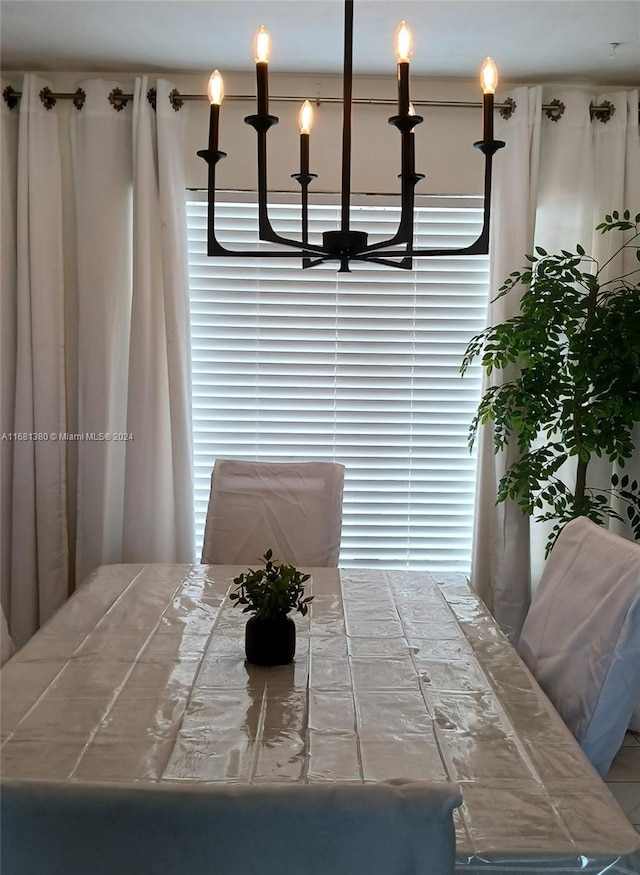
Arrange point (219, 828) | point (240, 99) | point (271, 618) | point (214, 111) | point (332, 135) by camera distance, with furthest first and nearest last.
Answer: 1. point (332, 135)
2. point (240, 99)
3. point (271, 618)
4. point (214, 111)
5. point (219, 828)

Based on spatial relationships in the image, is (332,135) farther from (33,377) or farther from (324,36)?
(33,377)

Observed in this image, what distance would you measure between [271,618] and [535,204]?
2207mm

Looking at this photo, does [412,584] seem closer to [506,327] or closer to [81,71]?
[506,327]

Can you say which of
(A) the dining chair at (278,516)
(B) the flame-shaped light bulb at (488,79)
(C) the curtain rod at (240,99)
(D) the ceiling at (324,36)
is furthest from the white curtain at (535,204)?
(B) the flame-shaped light bulb at (488,79)

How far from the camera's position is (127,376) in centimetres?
332

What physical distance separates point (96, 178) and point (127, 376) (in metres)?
0.80

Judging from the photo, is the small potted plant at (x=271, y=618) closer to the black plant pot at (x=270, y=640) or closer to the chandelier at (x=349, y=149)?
the black plant pot at (x=270, y=640)

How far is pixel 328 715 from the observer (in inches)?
60.2

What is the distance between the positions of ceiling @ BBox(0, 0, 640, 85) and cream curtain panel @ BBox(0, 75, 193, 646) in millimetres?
177

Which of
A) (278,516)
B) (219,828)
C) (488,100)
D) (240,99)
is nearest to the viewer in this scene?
(219,828)

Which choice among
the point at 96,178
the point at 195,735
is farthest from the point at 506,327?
the point at 195,735

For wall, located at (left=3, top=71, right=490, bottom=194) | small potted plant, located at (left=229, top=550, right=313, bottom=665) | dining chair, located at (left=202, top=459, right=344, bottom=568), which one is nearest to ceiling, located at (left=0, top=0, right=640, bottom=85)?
wall, located at (left=3, top=71, right=490, bottom=194)

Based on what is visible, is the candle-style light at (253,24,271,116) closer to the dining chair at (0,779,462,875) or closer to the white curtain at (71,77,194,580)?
the dining chair at (0,779,462,875)

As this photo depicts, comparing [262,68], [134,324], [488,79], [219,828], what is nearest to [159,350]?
[134,324]
